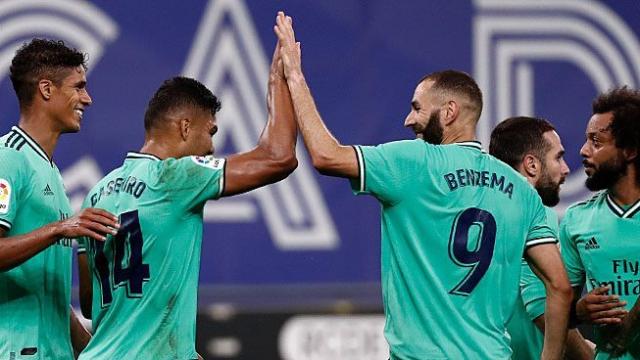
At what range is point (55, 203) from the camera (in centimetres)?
609

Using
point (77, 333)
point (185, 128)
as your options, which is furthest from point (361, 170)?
point (77, 333)

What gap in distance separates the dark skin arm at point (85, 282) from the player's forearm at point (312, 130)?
119 centimetres

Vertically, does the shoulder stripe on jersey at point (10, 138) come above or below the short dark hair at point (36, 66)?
below

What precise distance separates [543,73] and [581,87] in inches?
11.8

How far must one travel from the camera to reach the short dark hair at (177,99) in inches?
237

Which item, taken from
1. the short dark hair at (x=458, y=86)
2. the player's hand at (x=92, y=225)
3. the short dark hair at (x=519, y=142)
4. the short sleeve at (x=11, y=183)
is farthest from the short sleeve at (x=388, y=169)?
the short sleeve at (x=11, y=183)

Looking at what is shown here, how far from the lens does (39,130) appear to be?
6.14 metres

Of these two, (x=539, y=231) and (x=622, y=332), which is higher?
(x=539, y=231)

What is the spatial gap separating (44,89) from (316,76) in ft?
13.6

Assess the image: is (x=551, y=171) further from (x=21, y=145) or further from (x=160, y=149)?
(x=21, y=145)

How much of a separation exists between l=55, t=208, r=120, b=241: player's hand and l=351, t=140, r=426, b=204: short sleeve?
3.23ft

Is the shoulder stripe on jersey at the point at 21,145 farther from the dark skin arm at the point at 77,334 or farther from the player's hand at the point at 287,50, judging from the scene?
the player's hand at the point at 287,50

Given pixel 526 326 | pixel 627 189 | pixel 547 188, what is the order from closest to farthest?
pixel 627 189, pixel 526 326, pixel 547 188

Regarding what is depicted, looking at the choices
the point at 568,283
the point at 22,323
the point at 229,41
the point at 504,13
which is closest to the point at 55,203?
the point at 22,323
